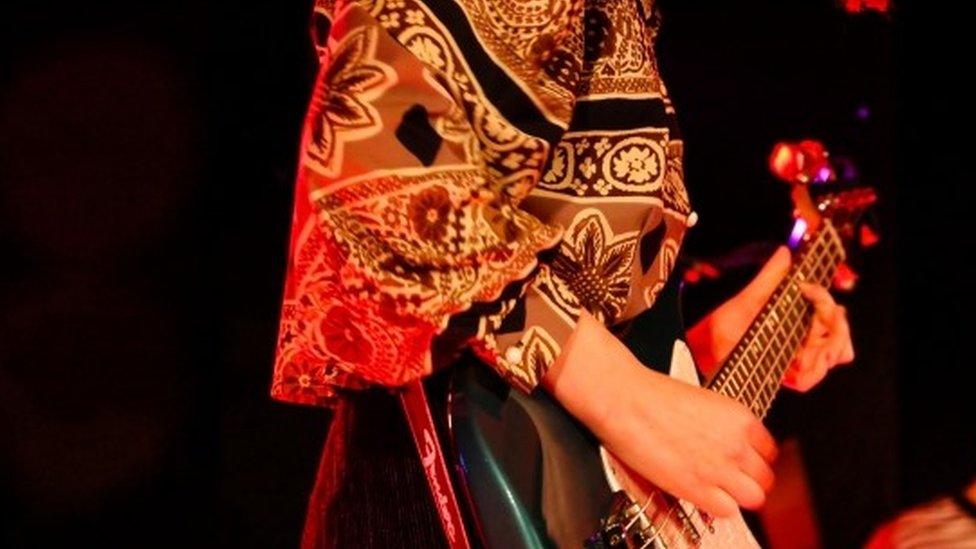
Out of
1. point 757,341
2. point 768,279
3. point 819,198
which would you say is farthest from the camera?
point 819,198

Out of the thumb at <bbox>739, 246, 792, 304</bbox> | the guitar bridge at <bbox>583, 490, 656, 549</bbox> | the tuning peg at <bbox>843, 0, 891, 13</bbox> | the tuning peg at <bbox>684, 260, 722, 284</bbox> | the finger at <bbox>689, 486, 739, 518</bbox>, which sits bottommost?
the tuning peg at <bbox>684, 260, 722, 284</bbox>

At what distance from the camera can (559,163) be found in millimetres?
Answer: 735

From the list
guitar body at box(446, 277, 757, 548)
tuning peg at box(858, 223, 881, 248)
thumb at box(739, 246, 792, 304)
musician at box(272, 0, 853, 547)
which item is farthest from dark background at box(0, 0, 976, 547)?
guitar body at box(446, 277, 757, 548)

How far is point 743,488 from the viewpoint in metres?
0.72

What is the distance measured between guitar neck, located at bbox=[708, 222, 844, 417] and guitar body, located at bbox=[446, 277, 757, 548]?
0.60ft

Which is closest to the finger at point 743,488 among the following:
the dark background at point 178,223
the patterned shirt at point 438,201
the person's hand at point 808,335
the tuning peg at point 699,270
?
the patterned shirt at point 438,201

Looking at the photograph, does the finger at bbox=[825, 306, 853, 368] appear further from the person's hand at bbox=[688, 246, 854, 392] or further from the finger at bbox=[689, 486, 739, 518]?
the finger at bbox=[689, 486, 739, 518]

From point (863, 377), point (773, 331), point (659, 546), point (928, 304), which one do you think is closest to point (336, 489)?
point (659, 546)

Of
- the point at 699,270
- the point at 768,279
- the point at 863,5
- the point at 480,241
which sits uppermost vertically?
the point at 863,5

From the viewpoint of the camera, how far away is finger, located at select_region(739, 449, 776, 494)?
72cm

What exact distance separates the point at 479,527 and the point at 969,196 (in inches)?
66.1

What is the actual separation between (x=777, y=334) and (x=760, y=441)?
356mm

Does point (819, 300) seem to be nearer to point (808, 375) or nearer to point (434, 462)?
point (808, 375)

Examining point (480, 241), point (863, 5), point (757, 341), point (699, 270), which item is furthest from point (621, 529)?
point (699, 270)
